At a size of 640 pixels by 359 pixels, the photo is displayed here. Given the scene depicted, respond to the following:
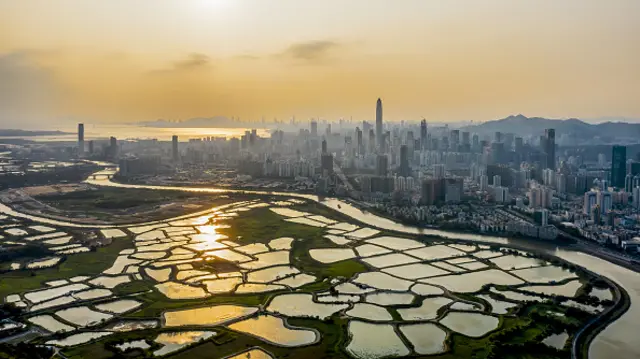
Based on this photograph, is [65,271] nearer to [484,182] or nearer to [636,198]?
[636,198]

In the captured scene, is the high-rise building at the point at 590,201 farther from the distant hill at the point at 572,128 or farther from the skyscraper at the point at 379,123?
the distant hill at the point at 572,128

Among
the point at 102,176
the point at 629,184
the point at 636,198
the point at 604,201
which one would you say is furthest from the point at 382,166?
the point at 102,176

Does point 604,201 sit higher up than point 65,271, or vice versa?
point 604,201

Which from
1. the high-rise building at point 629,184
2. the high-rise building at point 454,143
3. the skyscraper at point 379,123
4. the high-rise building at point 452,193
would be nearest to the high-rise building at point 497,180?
the high-rise building at point 452,193

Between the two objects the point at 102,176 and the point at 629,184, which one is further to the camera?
the point at 102,176

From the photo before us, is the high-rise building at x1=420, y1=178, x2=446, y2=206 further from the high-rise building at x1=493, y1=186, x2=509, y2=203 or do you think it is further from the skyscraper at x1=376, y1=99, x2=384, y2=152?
the skyscraper at x1=376, y1=99, x2=384, y2=152
